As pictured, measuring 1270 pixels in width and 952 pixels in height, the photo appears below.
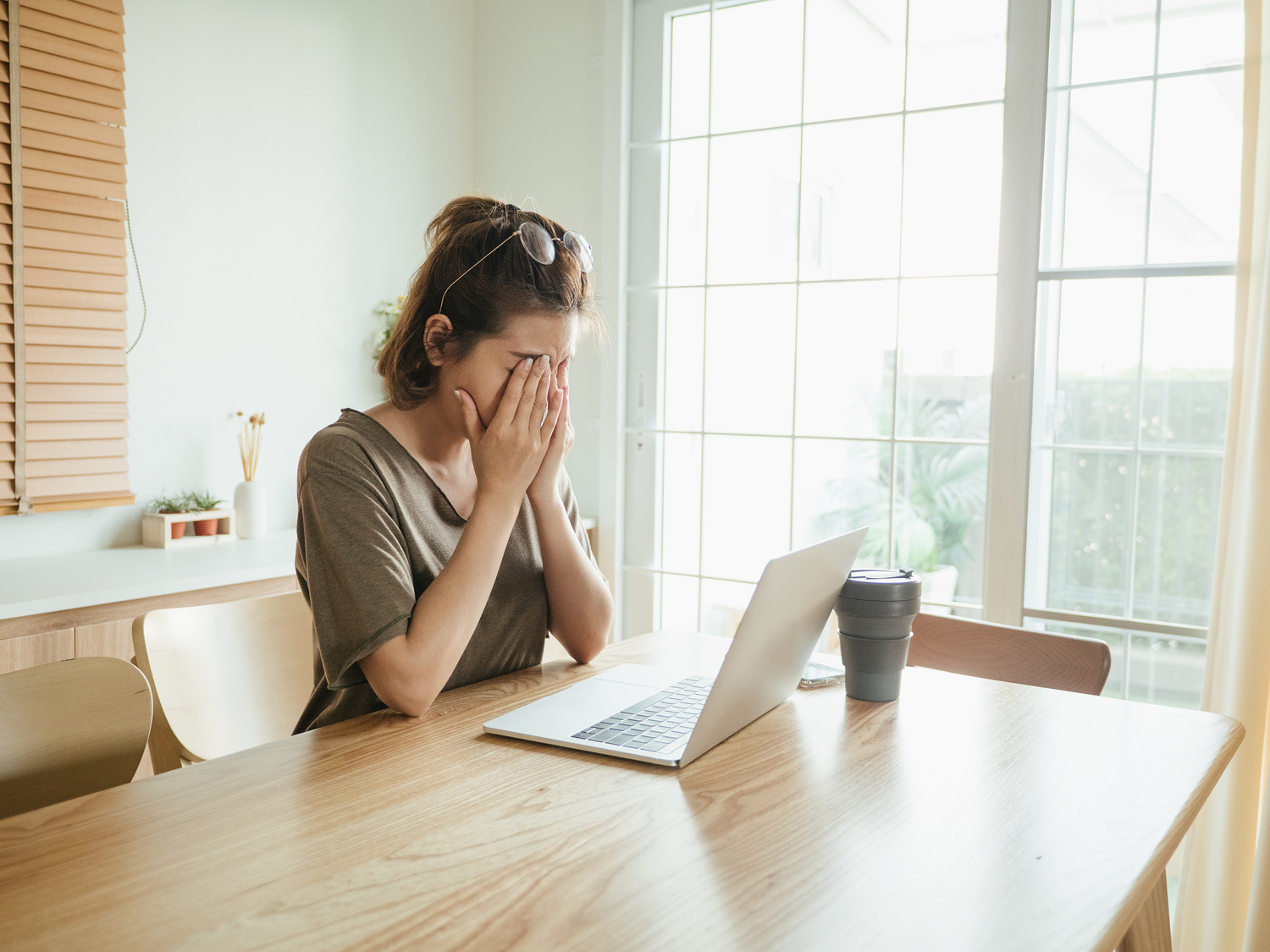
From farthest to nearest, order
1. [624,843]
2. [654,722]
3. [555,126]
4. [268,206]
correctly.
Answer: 1. [555,126]
2. [268,206]
3. [654,722]
4. [624,843]

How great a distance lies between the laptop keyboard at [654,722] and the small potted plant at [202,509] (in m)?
1.80

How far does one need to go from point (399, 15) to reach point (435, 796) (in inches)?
116

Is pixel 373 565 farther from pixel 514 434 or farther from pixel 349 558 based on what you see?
pixel 514 434

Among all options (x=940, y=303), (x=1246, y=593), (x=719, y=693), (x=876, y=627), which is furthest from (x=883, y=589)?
(x=940, y=303)

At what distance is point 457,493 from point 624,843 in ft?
2.34

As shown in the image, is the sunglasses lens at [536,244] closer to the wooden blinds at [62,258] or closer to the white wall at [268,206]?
the wooden blinds at [62,258]

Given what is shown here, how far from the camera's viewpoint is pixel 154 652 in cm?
129

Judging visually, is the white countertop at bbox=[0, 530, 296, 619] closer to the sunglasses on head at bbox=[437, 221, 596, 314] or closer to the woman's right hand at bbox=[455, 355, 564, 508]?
the woman's right hand at bbox=[455, 355, 564, 508]

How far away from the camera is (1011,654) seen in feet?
5.33

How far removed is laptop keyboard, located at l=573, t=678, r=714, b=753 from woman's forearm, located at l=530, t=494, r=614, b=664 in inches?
8.2

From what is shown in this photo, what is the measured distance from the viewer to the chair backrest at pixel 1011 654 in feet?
5.06

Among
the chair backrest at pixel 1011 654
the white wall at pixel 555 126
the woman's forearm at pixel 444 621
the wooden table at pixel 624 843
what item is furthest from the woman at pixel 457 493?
the white wall at pixel 555 126

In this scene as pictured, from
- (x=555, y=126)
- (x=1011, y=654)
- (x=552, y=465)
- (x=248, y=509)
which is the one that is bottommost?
(x=1011, y=654)

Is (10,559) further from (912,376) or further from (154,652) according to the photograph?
(912,376)
